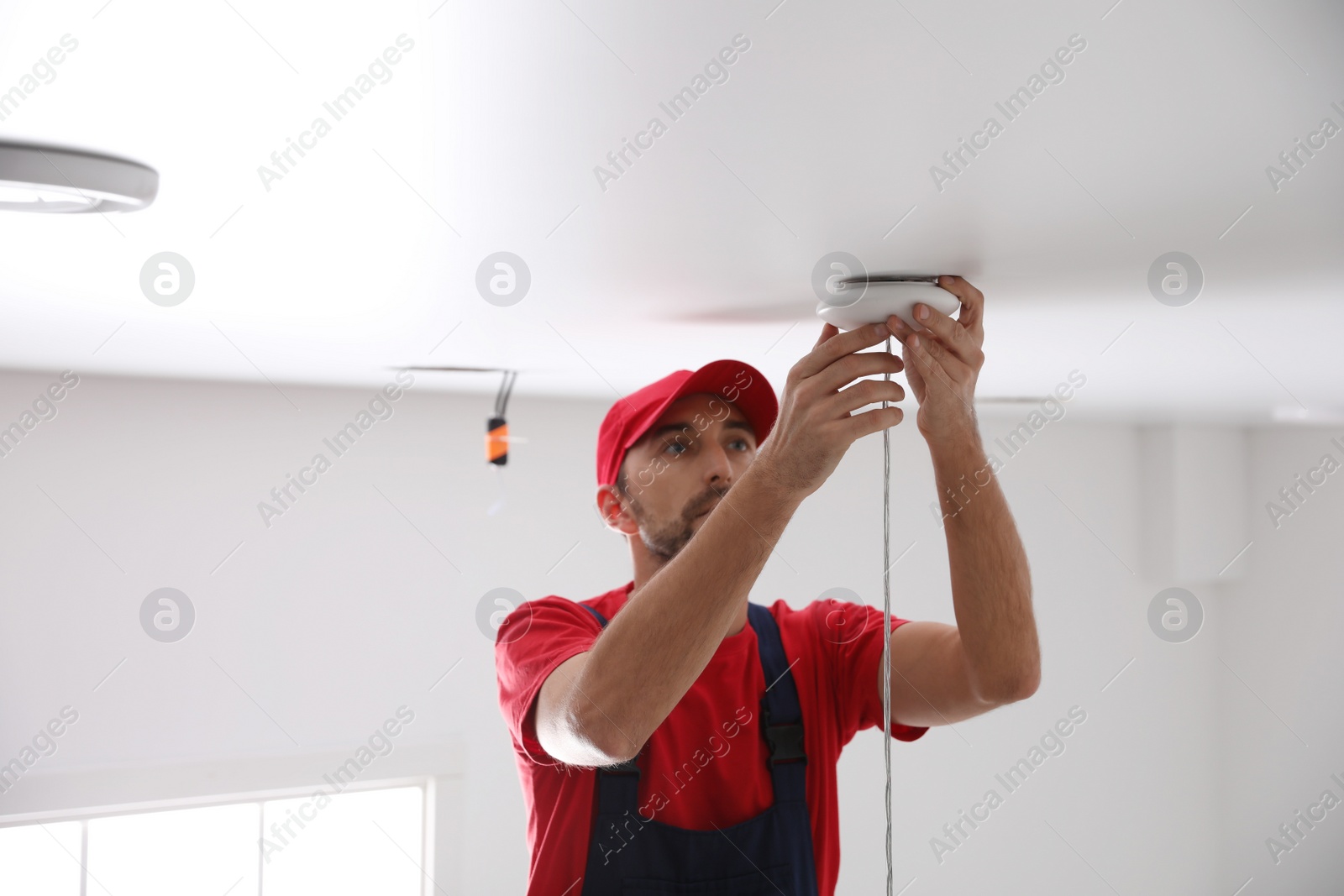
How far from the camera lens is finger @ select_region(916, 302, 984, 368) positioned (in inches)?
34.0

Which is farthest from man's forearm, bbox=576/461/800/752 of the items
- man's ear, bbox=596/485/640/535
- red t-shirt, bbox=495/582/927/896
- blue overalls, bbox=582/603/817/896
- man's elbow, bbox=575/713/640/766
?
man's ear, bbox=596/485/640/535

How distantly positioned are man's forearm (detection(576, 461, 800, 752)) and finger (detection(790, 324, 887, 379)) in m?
0.09

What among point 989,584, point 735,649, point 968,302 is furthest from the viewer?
point 735,649

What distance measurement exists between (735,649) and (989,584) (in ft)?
1.30

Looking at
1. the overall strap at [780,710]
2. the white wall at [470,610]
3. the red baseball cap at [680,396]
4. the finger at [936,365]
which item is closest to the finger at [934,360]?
the finger at [936,365]

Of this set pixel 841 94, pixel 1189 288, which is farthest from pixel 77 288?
pixel 1189 288

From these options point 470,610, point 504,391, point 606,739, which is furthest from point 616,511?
point 470,610

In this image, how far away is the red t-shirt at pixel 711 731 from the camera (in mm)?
1107

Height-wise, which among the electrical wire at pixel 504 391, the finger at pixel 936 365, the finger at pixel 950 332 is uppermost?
the electrical wire at pixel 504 391

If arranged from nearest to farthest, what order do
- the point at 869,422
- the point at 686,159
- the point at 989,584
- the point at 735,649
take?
the point at 686,159 < the point at 869,422 < the point at 989,584 < the point at 735,649

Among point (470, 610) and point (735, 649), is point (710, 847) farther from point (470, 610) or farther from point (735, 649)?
point (470, 610)

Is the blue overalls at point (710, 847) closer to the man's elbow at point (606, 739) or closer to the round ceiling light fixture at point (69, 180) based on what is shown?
the man's elbow at point (606, 739)

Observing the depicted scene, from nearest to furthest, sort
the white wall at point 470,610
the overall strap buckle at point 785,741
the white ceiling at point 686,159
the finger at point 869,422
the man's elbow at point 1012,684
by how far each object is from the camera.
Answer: the white ceiling at point 686,159
the finger at point 869,422
the man's elbow at point 1012,684
the overall strap buckle at point 785,741
the white wall at point 470,610

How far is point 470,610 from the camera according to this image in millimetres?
2301
